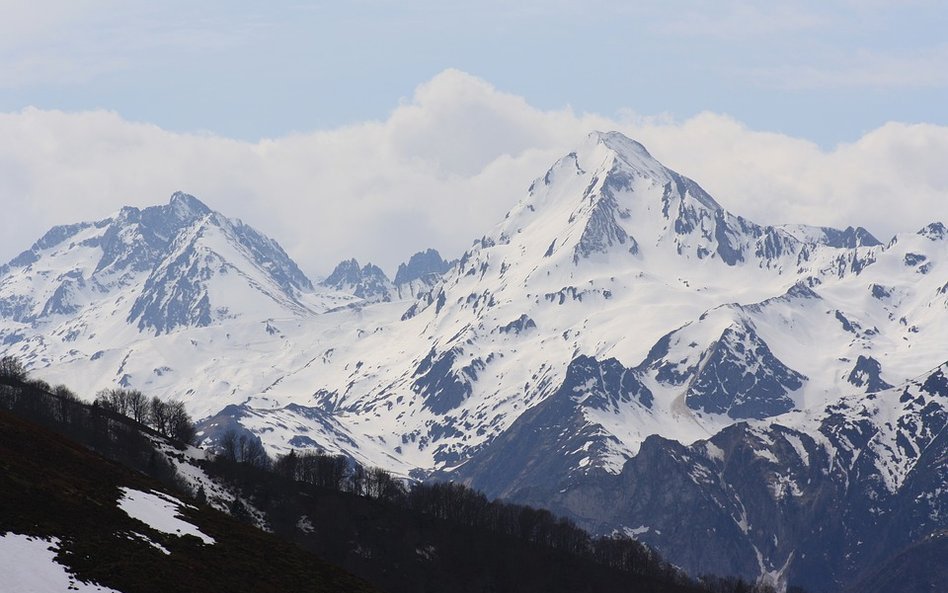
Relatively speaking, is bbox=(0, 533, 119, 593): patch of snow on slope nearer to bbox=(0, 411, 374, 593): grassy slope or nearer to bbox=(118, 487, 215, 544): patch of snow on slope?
bbox=(0, 411, 374, 593): grassy slope

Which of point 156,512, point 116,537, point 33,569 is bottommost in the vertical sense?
point 33,569

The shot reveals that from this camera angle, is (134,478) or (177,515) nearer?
(177,515)

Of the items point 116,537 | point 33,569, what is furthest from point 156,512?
point 33,569

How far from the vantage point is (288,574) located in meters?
131

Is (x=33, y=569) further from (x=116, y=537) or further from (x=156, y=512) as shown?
(x=156, y=512)

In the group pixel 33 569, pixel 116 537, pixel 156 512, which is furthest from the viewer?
pixel 156 512

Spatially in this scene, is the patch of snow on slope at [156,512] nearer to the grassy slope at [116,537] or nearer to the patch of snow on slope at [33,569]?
the grassy slope at [116,537]

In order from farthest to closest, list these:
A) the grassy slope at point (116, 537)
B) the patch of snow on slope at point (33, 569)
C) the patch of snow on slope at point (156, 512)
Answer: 1. the patch of snow on slope at point (156, 512)
2. the grassy slope at point (116, 537)
3. the patch of snow on slope at point (33, 569)

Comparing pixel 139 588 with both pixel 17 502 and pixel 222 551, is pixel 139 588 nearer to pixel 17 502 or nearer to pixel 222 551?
pixel 17 502

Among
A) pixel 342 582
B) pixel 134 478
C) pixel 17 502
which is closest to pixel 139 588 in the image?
pixel 17 502

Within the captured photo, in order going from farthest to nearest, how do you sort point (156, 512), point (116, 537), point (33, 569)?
point (156, 512) → point (116, 537) → point (33, 569)

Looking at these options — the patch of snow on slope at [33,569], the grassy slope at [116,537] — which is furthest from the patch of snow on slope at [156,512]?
the patch of snow on slope at [33,569]

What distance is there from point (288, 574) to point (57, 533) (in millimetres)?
26220

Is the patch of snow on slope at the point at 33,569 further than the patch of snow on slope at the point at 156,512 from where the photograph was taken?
No
